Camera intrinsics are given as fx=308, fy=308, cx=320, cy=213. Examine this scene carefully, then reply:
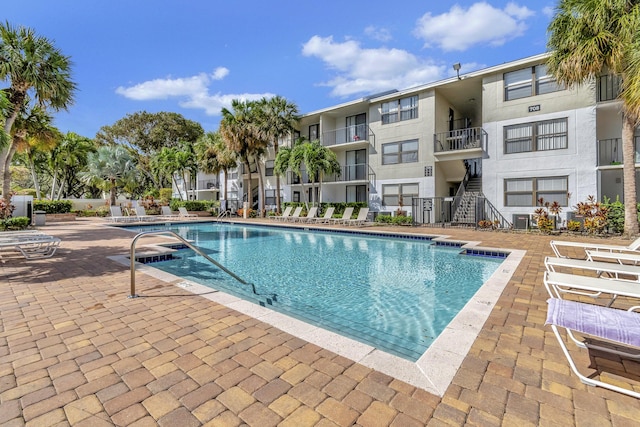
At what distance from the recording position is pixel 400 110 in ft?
62.7

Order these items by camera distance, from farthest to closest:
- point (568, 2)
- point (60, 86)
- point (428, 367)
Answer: point (60, 86), point (568, 2), point (428, 367)

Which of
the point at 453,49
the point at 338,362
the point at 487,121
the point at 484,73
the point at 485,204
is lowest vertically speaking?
the point at 338,362

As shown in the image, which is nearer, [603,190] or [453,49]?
[603,190]

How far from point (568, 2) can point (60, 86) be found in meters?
20.4

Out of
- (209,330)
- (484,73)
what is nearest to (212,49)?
(484,73)

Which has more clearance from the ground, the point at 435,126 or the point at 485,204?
the point at 435,126

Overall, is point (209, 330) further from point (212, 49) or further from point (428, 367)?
point (212, 49)

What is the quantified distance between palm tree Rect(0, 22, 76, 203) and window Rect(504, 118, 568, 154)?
2064 cm

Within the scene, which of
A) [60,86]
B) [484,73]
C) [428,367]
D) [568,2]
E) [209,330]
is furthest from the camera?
[484,73]

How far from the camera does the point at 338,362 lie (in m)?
2.64

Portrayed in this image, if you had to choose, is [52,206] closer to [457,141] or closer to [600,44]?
[457,141]

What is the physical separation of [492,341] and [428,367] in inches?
36.9

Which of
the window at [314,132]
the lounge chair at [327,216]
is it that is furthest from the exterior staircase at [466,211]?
the window at [314,132]

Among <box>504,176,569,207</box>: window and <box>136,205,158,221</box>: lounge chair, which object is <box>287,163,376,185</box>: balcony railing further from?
<box>136,205,158,221</box>: lounge chair
